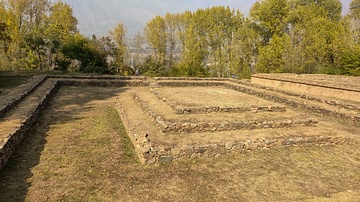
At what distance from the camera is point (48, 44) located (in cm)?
2678

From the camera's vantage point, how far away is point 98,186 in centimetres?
532

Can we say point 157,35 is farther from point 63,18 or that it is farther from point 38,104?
point 38,104

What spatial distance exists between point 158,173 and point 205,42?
90.8ft

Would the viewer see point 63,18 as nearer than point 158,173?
No

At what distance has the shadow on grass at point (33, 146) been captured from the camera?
5.09 m

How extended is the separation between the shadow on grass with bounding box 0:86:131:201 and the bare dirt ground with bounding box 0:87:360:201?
2 centimetres

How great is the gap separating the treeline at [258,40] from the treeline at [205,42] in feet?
0.30

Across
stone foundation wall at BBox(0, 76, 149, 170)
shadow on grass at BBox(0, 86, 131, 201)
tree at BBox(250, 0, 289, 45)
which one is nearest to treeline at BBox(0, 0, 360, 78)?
tree at BBox(250, 0, 289, 45)

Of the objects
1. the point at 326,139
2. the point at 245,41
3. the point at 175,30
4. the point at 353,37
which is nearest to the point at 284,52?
the point at 245,41

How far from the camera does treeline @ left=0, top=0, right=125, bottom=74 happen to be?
2595cm

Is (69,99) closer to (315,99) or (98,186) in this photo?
(98,186)

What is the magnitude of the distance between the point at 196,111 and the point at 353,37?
2592 cm

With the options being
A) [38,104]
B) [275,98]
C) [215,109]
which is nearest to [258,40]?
[275,98]

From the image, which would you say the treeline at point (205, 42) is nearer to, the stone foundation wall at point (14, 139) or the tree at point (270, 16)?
the tree at point (270, 16)
